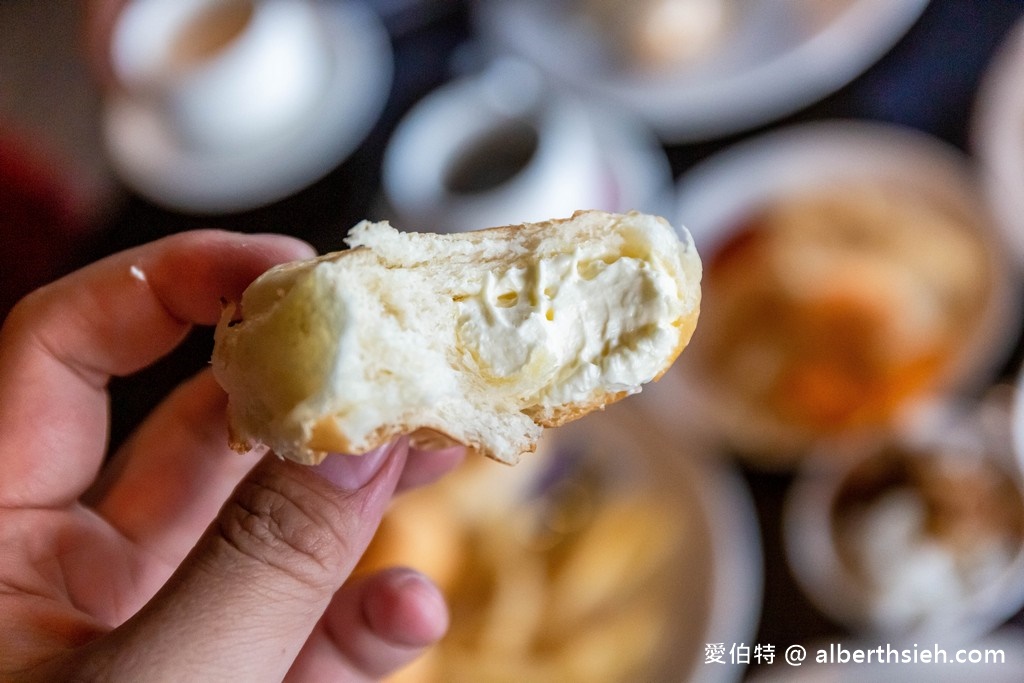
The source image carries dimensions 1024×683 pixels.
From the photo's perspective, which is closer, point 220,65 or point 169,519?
point 169,519

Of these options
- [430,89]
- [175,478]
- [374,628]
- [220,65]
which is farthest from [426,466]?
[430,89]

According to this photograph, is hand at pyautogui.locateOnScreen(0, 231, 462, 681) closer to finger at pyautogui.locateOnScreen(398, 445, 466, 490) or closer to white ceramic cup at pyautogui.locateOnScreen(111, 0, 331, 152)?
finger at pyautogui.locateOnScreen(398, 445, 466, 490)

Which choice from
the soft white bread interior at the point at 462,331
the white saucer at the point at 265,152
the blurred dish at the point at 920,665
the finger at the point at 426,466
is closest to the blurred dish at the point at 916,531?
the blurred dish at the point at 920,665

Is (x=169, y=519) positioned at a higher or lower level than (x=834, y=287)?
higher

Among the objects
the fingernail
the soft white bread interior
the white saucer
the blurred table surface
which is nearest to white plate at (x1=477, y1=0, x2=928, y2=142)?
the blurred table surface

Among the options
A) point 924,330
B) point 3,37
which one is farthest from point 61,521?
point 3,37

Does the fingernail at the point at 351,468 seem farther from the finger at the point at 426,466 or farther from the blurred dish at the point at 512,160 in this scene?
the blurred dish at the point at 512,160

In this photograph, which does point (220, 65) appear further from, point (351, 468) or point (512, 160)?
point (351, 468)
